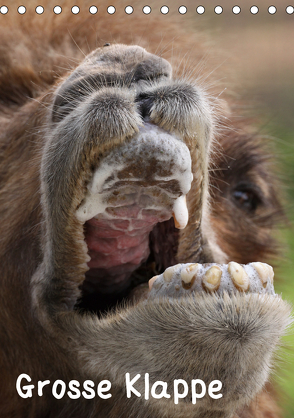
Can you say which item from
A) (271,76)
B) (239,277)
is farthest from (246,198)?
(271,76)

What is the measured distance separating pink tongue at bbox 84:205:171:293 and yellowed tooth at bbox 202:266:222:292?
235mm

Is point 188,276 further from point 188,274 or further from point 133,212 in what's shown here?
point 133,212

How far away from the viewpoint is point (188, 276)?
1582 mm

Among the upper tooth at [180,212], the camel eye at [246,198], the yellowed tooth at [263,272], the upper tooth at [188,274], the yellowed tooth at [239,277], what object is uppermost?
the upper tooth at [180,212]

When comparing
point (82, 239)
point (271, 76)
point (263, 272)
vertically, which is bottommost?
point (271, 76)

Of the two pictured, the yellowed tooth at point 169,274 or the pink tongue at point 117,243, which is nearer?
the yellowed tooth at point 169,274

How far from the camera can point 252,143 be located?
2674mm

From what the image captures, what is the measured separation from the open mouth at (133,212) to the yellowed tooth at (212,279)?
0.18 m

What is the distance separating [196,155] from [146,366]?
0.60m

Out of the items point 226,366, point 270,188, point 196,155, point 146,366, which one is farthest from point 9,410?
point 270,188

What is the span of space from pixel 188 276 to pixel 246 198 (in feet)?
3.73

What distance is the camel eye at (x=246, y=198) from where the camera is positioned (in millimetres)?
2613

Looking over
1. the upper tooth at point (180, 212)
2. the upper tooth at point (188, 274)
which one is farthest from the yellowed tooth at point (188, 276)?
the upper tooth at point (180, 212)

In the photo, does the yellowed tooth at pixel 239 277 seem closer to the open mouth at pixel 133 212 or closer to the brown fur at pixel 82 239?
the brown fur at pixel 82 239
